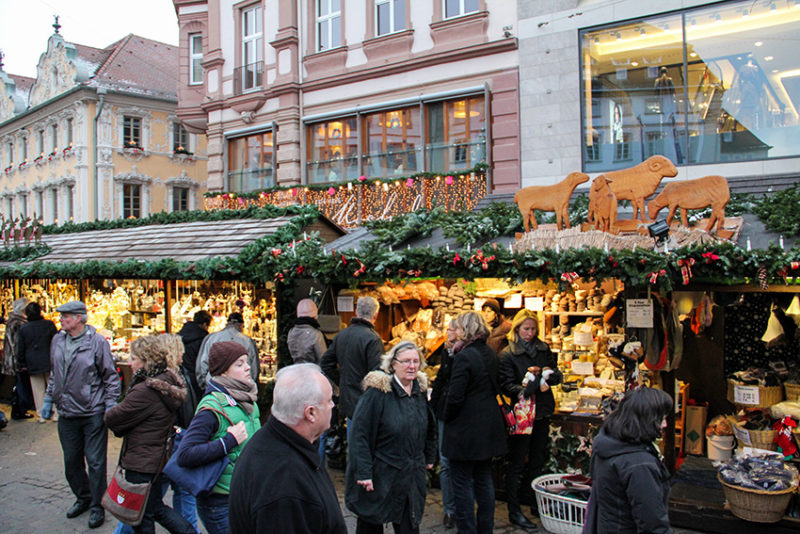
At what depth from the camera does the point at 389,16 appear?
538 inches

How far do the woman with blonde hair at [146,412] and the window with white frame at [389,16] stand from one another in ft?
34.7

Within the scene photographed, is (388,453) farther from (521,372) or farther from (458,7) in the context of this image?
(458,7)

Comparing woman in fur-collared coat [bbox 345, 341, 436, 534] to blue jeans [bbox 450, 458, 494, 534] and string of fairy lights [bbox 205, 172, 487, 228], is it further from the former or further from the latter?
string of fairy lights [bbox 205, 172, 487, 228]

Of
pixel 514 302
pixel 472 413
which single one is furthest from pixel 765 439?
pixel 472 413

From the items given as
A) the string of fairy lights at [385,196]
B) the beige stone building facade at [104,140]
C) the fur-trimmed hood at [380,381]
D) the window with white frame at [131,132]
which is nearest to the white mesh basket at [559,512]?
the fur-trimmed hood at [380,381]

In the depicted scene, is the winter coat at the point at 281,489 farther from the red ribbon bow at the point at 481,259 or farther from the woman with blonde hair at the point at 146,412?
the red ribbon bow at the point at 481,259

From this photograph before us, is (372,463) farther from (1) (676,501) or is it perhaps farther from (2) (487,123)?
(2) (487,123)

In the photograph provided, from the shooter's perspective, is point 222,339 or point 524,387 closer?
point 524,387

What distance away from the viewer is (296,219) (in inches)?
366

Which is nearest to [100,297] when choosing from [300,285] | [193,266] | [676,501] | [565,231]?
[193,266]

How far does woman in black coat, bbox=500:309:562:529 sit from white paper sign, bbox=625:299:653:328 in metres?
0.93

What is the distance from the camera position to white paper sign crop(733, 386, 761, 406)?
23.0 ft

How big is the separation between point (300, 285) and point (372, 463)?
4.55m

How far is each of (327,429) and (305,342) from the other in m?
4.41
